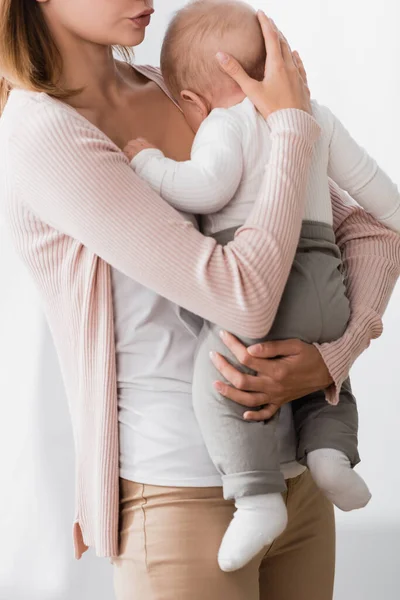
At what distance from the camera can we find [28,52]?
1391 mm

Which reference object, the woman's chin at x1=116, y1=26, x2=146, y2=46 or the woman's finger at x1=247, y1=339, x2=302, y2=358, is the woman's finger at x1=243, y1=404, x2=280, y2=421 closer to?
the woman's finger at x1=247, y1=339, x2=302, y2=358

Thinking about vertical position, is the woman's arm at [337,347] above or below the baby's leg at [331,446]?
above

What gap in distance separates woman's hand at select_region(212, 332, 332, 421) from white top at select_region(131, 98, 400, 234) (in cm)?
19

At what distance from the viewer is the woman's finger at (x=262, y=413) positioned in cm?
130

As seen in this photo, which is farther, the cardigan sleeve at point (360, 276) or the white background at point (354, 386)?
the white background at point (354, 386)

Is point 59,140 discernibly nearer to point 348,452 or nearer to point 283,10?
point 348,452

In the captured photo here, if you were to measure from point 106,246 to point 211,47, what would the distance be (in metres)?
0.38

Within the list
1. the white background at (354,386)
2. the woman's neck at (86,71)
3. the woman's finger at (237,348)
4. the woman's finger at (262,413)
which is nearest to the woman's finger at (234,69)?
the woman's neck at (86,71)

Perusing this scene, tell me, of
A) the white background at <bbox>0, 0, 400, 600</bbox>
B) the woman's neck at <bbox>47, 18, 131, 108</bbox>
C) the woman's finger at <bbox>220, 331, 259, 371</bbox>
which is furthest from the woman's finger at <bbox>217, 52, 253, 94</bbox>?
the white background at <bbox>0, 0, 400, 600</bbox>

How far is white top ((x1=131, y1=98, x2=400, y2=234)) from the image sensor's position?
4.28 ft

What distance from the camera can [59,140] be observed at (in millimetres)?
1223

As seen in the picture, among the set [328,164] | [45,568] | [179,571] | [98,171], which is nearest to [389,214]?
[328,164]

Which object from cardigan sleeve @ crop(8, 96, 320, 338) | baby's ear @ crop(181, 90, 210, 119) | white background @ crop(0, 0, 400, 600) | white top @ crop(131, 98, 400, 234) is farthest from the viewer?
white background @ crop(0, 0, 400, 600)

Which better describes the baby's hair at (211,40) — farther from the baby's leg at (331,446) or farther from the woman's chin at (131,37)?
the baby's leg at (331,446)
